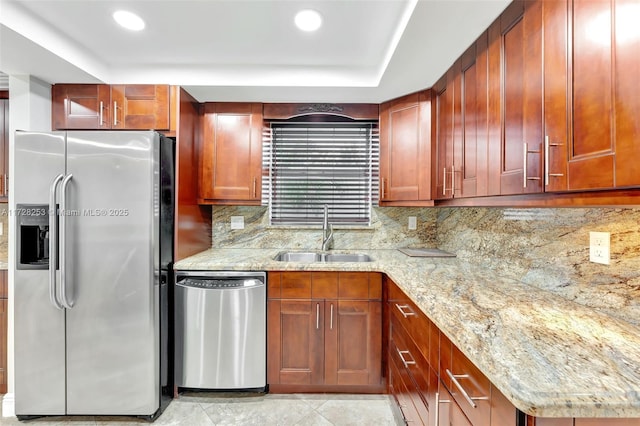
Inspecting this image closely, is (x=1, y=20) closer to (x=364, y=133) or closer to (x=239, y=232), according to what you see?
(x=239, y=232)

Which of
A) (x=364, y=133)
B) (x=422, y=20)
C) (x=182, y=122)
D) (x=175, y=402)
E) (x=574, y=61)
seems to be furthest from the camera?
(x=364, y=133)

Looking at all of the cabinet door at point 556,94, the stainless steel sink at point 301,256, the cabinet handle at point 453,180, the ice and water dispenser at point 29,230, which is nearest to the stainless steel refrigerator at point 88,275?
the ice and water dispenser at point 29,230

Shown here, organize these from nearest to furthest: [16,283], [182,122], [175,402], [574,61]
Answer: [574,61] → [16,283] → [175,402] → [182,122]

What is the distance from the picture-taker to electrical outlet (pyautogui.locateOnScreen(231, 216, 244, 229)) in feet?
8.93

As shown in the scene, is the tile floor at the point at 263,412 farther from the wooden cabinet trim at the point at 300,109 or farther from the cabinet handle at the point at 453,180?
the wooden cabinet trim at the point at 300,109

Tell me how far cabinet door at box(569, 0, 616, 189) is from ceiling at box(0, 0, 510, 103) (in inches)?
19.1

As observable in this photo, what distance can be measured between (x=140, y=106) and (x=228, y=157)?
693 mm

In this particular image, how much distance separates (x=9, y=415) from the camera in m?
1.86

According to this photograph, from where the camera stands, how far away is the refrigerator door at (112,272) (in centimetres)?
175

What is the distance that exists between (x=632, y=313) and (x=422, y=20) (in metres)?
1.44

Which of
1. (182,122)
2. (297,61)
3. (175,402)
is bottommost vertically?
(175,402)

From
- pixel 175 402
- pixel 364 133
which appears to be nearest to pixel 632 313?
pixel 364 133

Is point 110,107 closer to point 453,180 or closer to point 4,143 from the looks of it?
point 4,143

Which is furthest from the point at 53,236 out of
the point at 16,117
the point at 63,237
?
the point at 16,117
